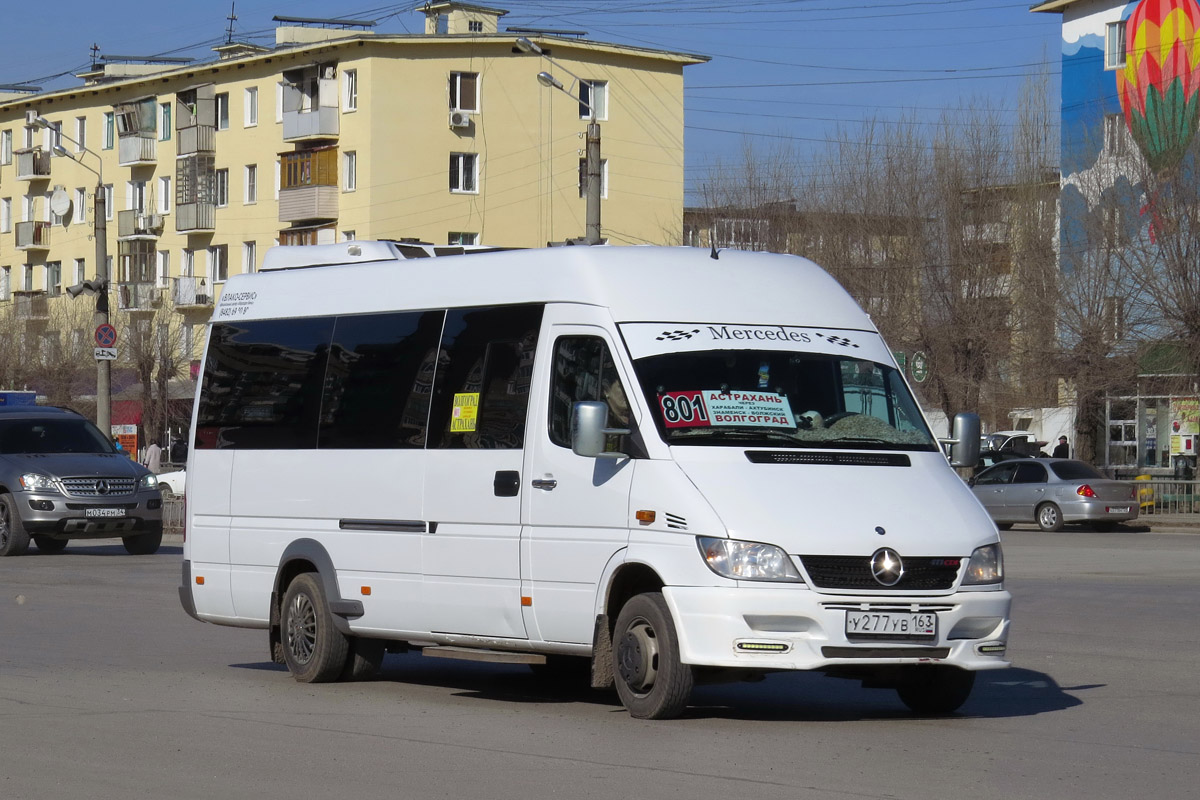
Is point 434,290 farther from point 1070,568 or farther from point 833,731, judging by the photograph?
point 1070,568

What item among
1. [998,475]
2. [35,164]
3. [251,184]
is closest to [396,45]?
[251,184]

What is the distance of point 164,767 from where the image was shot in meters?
8.58

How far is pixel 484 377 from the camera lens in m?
11.3

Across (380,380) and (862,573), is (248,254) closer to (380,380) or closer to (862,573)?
(380,380)

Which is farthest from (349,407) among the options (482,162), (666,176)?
(666,176)

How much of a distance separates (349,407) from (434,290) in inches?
38.9

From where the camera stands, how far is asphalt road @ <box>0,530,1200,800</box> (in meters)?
8.16

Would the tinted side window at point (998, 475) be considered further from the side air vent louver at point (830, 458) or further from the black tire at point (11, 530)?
the side air vent louver at point (830, 458)

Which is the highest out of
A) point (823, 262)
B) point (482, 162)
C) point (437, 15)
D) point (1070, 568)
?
point (437, 15)

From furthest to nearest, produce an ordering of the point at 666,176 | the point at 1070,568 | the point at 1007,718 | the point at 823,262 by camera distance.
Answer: the point at 666,176 < the point at 823,262 < the point at 1070,568 < the point at 1007,718

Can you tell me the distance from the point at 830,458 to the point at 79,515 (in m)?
18.0

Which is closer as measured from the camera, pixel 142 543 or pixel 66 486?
pixel 66 486

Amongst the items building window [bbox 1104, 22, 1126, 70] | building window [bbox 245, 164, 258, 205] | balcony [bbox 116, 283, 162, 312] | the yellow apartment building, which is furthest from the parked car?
balcony [bbox 116, 283, 162, 312]

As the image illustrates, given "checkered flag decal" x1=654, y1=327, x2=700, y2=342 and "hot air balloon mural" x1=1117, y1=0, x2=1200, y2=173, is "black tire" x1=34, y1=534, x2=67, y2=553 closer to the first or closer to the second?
"checkered flag decal" x1=654, y1=327, x2=700, y2=342
